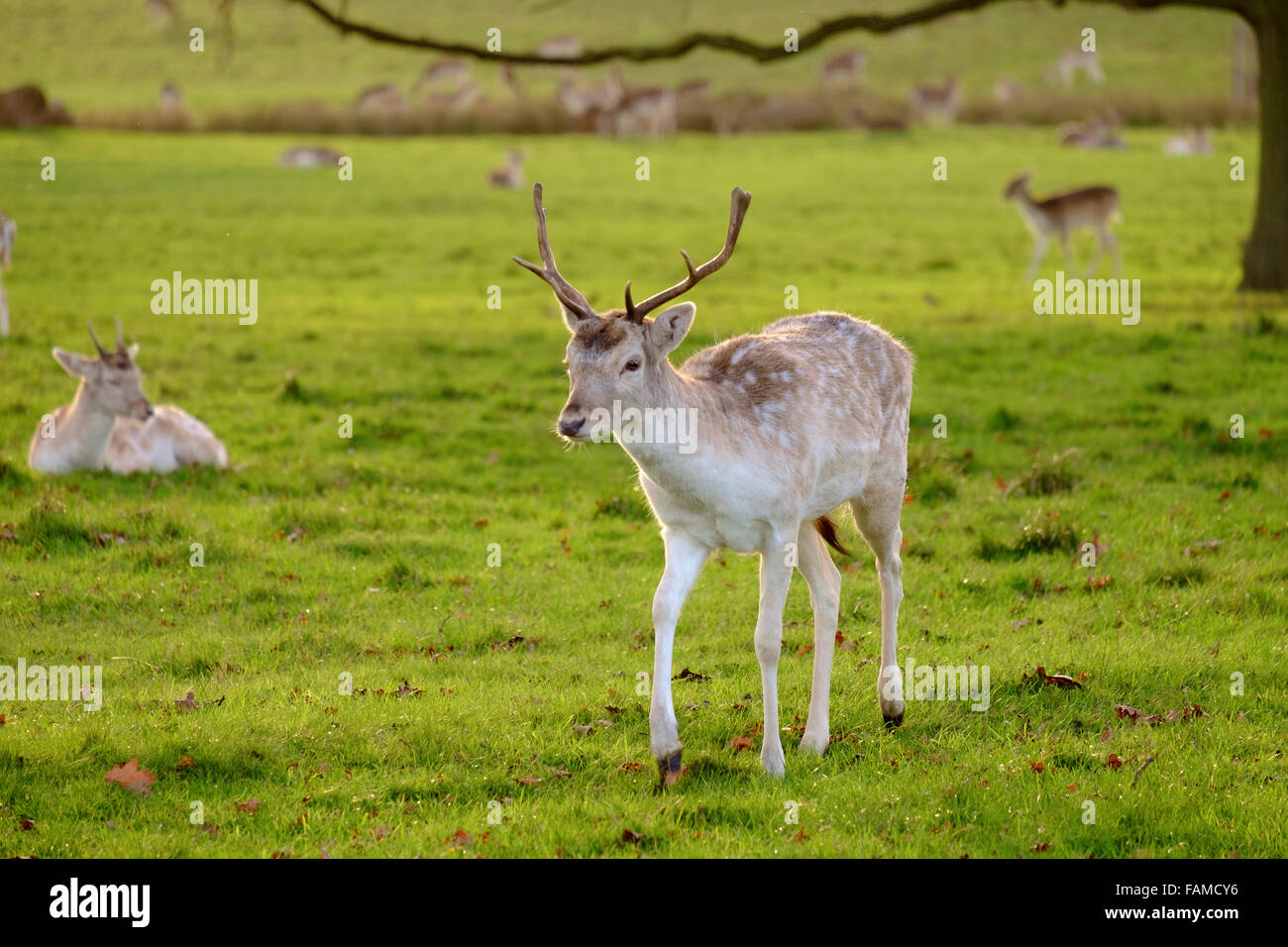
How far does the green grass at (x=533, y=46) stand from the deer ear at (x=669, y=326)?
140ft

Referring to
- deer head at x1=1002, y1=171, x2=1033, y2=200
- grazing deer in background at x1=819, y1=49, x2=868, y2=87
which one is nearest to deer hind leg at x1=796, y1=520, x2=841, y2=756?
deer head at x1=1002, y1=171, x2=1033, y2=200

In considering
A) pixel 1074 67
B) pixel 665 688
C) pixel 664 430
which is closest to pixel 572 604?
pixel 665 688

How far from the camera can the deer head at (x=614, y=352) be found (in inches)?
230

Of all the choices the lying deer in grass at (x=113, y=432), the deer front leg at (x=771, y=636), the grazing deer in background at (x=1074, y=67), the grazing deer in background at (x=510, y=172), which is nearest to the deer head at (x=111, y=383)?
the lying deer in grass at (x=113, y=432)

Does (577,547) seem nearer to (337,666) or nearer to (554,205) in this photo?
(337,666)

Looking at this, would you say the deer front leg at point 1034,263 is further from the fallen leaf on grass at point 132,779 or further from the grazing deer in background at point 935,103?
the grazing deer in background at point 935,103

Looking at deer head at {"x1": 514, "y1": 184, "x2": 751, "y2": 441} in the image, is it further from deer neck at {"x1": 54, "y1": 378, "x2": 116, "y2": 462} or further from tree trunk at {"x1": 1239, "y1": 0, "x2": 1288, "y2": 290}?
tree trunk at {"x1": 1239, "y1": 0, "x2": 1288, "y2": 290}

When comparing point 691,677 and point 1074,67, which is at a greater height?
point 1074,67

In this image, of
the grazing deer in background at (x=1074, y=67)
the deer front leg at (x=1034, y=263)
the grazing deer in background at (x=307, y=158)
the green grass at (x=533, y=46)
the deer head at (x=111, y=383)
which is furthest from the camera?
the grazing deer in background at (x=1074, y=67)

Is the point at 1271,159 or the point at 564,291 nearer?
the point at 564,291

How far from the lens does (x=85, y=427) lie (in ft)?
38.2

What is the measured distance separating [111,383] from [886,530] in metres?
7.20

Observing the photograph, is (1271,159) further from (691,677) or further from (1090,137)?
(1090,137)

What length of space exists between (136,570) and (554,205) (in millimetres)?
20667
